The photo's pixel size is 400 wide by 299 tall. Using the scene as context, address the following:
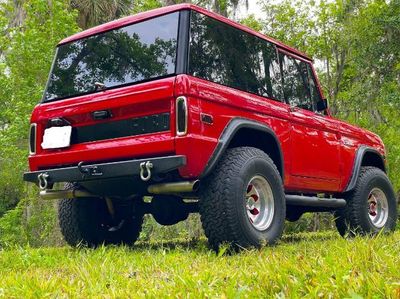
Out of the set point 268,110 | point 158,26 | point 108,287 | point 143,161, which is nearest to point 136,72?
point 158,26

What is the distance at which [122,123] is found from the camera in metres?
4.00

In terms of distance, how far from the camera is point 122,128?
400 cm

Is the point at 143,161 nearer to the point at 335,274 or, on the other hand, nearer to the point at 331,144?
the point at 335,274

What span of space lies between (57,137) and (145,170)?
3.45 ft

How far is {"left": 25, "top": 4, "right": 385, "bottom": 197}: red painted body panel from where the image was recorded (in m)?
3.71

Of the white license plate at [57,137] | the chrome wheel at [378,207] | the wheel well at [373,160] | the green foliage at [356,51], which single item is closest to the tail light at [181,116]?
the white license plate at [57,137]

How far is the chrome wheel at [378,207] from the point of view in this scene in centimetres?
607

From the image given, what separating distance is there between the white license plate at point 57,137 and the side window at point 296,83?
87.1 inches

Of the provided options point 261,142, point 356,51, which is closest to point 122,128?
point 261,142

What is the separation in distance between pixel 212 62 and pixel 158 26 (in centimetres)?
53

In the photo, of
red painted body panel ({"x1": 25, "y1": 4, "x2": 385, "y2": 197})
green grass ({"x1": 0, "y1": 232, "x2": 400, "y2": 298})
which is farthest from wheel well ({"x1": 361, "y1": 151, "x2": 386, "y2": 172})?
green grass ({"x1": 0, "y1": 232, "x2": 400, "y2": 298})

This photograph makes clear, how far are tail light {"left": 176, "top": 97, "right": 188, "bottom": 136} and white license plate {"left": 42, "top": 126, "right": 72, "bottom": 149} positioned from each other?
111 cm

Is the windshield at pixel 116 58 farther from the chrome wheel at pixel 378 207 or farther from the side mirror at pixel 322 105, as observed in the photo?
the chrome wheel at pixel 378 207

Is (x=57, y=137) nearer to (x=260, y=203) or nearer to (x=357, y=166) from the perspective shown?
(x=260, y=203)
